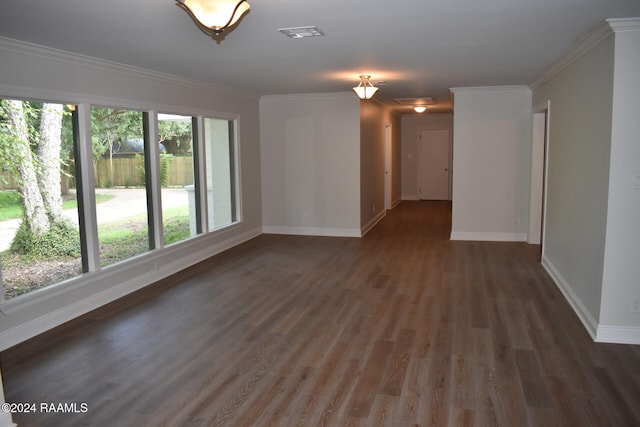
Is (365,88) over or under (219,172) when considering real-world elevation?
over

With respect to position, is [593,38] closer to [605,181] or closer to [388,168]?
[605,181]

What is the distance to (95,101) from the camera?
4793 mm

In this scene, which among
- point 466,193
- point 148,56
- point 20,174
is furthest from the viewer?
point 466,193

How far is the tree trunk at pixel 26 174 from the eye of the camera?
404cm

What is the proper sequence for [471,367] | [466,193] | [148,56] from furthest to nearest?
[466,193]
[148,56]
[471,367]

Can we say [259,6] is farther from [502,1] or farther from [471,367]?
[471,367]

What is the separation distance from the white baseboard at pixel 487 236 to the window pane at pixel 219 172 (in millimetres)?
3688

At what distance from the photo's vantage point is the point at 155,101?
18.7 ft

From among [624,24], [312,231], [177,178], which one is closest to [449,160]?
[312,231]

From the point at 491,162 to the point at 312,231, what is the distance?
3194mm

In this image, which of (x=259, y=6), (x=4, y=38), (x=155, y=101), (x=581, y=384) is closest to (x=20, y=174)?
(x=4, y=38)

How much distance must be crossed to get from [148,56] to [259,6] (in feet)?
6.56

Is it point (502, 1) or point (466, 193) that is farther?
point (466, 193)

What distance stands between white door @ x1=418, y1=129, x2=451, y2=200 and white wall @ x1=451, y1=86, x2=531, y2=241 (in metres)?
5.39
